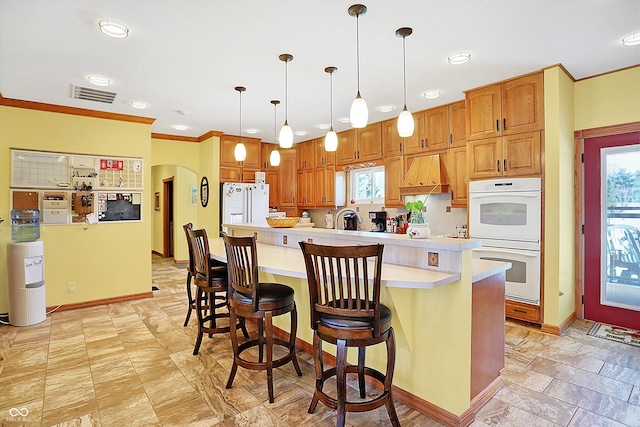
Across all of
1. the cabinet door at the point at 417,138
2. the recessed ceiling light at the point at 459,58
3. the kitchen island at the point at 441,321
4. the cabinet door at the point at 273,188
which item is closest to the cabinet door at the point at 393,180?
the cabinet door at the point at 417,138

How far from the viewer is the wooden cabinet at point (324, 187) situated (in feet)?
20.4

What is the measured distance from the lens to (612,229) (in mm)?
3553

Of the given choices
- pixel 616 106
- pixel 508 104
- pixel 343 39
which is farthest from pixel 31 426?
pixel 616 106

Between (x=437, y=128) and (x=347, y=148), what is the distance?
67.7 inches

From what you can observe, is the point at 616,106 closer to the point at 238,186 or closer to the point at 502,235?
the point at 502,235

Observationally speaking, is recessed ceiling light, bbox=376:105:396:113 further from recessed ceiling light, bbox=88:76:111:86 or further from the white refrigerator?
recessed ceiling light, bbox=88:76:111:86

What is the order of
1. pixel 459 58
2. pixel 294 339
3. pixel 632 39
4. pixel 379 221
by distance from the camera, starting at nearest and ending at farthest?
pixel 294 339 → pixel 632 39 → pixel 459 58 → pixel 379 221

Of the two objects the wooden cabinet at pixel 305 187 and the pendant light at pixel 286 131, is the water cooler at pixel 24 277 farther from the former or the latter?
the wooden cabinet at pixel 305 187

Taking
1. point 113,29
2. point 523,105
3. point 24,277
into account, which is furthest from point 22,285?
point 523,105

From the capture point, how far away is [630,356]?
2895mm

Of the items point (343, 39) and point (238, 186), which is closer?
point (343, 39)

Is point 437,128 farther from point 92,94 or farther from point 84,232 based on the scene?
point 84,232

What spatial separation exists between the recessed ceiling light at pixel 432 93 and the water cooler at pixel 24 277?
488cm

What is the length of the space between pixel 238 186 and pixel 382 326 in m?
4.74
